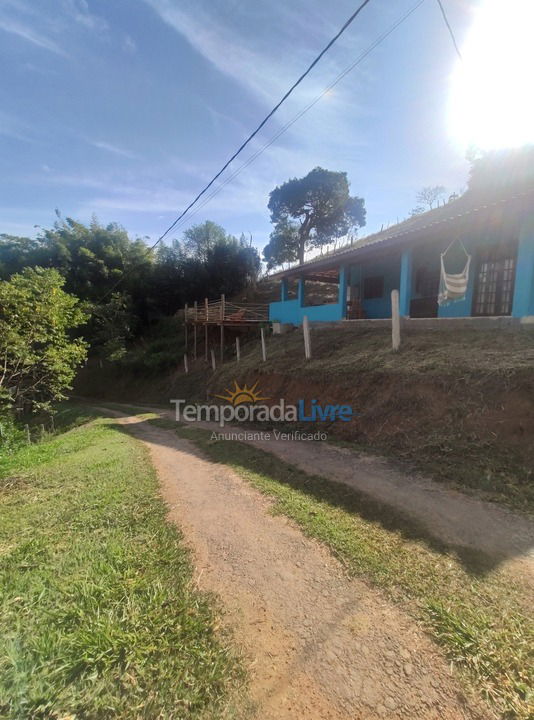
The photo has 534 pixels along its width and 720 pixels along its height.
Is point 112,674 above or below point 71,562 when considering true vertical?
above

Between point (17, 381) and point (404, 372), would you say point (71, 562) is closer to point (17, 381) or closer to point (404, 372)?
point (404, 372)

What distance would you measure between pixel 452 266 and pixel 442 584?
953 cm

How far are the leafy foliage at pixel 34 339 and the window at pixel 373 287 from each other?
12027 mm

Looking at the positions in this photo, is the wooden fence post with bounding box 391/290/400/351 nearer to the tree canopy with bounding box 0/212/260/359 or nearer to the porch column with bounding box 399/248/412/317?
the porch column with bounding box 399/248/412/317

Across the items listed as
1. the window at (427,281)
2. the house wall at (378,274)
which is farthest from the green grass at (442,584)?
the house wall at (378,274)

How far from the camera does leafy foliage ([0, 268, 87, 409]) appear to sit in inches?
364

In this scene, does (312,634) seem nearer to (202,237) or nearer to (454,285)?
(454,285)

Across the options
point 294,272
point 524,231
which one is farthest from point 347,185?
point 524,231

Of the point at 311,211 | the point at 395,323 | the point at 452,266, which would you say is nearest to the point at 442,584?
the point at 395,323

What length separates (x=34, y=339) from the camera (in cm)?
1026

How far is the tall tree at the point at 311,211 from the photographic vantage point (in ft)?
82.5

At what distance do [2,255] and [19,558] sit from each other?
26.2 metres

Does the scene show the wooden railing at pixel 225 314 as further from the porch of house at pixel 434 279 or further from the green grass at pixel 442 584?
the green grass at pixel 442 584

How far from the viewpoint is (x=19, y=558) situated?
2.51 metres
